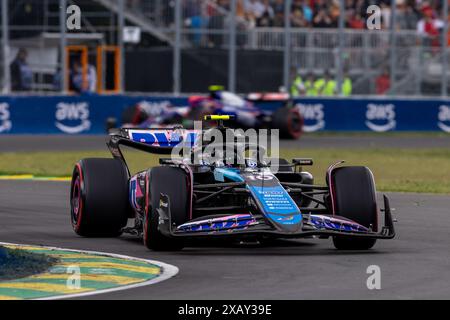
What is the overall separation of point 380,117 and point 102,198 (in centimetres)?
2340

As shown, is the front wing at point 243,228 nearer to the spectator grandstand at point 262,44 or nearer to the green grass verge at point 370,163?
the green grass verge at point 370,163

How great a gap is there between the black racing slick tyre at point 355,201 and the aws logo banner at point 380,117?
76.1 ft

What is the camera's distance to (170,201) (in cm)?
1124

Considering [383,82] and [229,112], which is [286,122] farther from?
[383,82]

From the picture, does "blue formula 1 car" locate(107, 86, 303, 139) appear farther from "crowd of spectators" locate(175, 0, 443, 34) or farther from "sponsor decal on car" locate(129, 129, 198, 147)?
"sponsor decal on car" locate(129, 129, 198, 147)

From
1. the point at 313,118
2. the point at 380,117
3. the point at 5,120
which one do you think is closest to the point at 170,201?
the point at 5,120

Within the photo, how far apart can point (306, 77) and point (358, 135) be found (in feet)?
6.70

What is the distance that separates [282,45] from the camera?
1341 inches

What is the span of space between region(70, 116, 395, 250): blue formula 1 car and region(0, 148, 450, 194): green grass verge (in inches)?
271

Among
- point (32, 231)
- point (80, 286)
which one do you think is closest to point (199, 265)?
point (80, 286)

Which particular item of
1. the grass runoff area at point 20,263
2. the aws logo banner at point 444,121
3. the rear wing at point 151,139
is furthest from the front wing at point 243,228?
the aws logo banner at point 444,121

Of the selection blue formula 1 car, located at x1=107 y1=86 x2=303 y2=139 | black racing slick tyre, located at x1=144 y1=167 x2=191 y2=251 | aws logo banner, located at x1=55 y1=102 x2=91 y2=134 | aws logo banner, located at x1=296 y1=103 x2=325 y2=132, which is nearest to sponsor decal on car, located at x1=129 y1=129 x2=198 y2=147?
black racing slick tyre, located at x1=144 y1=167 x2=191 y2=251

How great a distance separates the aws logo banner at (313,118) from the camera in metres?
34.9
